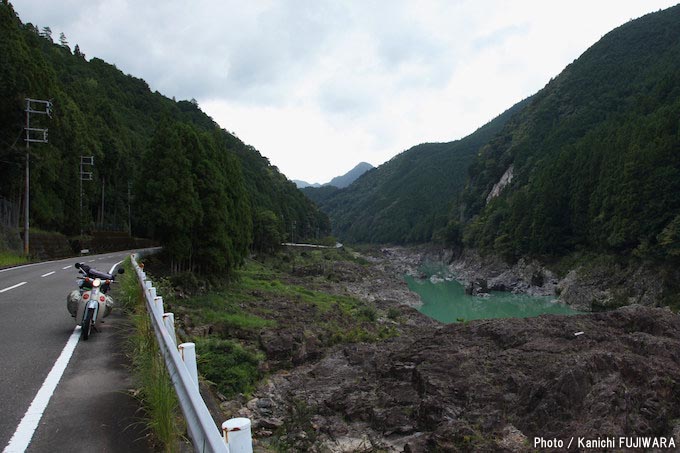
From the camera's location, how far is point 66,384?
5.53 m

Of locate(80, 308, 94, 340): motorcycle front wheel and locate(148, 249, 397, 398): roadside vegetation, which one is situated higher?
locate(80, 308, 94, 340): motorcycle front wheel

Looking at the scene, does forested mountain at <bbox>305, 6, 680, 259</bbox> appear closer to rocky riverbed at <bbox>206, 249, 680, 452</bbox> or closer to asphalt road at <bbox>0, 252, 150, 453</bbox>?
rocky riverbed at <bbox>206, 249, 680, 452</bbox>

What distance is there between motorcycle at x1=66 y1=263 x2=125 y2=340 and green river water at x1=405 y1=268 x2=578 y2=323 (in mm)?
32076

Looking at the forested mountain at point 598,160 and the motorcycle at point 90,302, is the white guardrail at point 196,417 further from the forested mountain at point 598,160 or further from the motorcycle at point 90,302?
the forested mountain at point 598,160

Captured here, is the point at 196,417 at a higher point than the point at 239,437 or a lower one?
lower

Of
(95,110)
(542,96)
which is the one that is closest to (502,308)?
(95,110)

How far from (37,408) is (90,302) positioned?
133 inches

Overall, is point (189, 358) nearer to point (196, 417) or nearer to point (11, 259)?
point (196, 417)

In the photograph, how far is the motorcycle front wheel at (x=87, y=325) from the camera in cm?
761

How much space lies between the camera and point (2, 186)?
99.0ft

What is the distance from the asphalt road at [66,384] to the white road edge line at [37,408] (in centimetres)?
4

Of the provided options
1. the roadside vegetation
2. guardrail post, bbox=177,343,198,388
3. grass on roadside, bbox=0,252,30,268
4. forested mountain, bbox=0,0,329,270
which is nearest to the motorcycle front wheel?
the roadside vegetation

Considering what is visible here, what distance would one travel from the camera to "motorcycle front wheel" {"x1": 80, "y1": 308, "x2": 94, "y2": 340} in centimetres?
761

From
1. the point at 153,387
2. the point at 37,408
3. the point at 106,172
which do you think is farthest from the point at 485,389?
the point at 106,172
